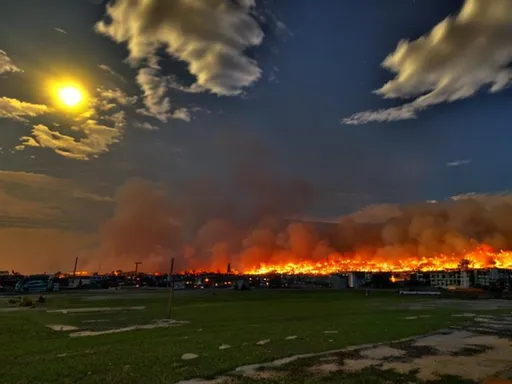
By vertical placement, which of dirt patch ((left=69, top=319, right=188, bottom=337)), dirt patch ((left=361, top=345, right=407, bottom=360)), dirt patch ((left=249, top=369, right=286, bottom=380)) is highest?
dirt patch ((left=361, top=345, right=407, bottom=360))

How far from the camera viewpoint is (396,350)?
22.0m

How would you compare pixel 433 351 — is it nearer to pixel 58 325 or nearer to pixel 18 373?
pixel 18 373

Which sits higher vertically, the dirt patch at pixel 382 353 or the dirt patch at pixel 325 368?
the dirt patch at pixel 382 353

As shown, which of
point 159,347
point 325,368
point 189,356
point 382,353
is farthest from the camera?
point 159,347

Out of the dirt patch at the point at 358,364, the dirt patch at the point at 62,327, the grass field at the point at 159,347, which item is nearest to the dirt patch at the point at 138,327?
the grass field at the point at 159,347

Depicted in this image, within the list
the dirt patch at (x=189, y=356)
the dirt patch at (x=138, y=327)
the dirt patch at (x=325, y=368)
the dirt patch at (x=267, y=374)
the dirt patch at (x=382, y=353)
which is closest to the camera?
the dirt patch at (x=267, y=374)

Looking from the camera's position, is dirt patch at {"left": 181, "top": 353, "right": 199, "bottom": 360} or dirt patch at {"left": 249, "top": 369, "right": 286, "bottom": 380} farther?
dirt patch at {"left": 181, "top": 353, "right": 199, "bottom": 360}

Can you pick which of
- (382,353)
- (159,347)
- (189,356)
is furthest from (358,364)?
(159,347)

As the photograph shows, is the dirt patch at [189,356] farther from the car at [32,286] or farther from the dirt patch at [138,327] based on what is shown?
the car at [32,286]

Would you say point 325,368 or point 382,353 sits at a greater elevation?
point 382,353

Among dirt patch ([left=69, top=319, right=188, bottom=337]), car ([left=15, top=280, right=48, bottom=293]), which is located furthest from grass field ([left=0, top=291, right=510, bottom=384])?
car ([left=15, top=280, right=48, bottom=293])

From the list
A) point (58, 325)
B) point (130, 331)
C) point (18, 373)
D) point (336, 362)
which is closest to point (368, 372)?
point (336, 362)

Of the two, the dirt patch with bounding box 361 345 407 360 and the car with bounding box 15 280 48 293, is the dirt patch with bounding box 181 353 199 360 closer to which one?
the dirt patch with bounding box 361 345 407 360

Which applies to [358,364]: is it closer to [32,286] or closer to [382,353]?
[382,353]
